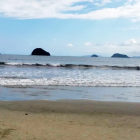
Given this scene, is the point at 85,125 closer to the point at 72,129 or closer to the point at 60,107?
the point at 72,129

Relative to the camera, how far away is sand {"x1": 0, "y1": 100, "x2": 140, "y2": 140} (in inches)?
209

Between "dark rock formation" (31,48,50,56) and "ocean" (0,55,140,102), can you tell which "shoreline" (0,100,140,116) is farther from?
"dark rock formation" (31,48,50,56)

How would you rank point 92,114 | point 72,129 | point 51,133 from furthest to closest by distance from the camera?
point 92,114, point 72,129, point 51,133

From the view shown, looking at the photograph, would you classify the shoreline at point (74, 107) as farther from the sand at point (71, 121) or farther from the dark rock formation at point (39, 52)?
the dark rock formation at point (39, 52)

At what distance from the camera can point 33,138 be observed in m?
5.02

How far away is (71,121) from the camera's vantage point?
22.0ft

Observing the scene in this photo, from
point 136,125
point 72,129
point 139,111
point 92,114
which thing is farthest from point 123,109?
point 72,129

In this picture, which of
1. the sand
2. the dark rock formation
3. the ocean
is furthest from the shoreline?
the dark rock formation

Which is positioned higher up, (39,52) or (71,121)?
(39,52)

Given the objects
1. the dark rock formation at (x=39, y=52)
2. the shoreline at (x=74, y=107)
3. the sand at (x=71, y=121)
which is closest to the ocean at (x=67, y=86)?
the shoreline at (x=74, y=107)

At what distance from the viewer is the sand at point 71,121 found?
530 cm

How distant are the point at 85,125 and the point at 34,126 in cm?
137

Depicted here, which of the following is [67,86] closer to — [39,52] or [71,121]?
[71,121]

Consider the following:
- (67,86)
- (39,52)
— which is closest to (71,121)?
(67,86)
